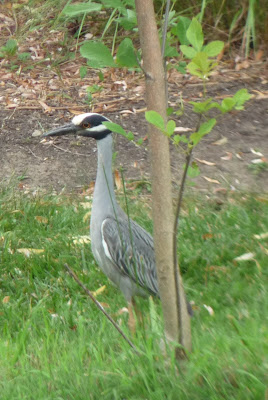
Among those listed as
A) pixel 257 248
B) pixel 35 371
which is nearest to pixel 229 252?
pixel 257 248

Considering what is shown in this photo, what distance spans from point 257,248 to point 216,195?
139 centimetres

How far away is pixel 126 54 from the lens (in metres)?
2.70

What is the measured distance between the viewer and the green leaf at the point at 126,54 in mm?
2688

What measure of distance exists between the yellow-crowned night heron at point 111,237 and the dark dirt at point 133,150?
1564mm

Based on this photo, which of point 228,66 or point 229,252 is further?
point 228,66

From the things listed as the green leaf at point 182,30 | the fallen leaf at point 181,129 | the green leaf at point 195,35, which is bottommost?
the fallen leaf at point 181,129

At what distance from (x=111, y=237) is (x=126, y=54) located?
1.95 metres

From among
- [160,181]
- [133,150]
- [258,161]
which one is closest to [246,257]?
[160,181]

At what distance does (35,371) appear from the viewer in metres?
3.07

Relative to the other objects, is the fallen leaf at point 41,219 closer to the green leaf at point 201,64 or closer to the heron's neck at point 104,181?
the heron's neck at point 104,181

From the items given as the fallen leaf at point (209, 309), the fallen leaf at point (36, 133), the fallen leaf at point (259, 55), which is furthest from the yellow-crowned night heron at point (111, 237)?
the fallen leaf at point (259, 55)

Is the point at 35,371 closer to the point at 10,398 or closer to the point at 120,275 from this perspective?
the point at 10,398

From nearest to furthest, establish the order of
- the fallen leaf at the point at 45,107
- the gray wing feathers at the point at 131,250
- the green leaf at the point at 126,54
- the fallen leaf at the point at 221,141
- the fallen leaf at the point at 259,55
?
the green leaf at the point at 126,54 → the gray wing feathers at the point at 131,250 → the fallen leaf at the point at 221,141 → the fallen leaf at the point at 45,107 → the fallen leaf at the point at 259,55

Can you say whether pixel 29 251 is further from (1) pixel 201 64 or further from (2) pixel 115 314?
(1) pixel 201 64
